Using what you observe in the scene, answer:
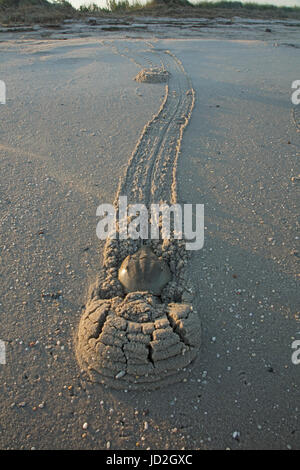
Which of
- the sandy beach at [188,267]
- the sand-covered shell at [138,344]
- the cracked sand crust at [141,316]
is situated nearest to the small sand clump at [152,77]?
the sandy beach at [188,267]

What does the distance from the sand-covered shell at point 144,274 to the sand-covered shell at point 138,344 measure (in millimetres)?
198

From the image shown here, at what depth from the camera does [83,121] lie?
4.97m

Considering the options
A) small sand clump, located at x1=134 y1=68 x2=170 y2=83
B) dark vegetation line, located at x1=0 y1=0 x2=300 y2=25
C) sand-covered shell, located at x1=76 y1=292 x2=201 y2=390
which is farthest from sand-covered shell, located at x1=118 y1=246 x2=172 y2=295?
dark vegetation line, located at x1=0 y1=0 x2=300 y2=25

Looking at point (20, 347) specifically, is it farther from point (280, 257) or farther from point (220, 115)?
point (220, 115)

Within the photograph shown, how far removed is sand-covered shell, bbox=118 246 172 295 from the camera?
8.22 feet

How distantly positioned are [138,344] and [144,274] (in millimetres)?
615

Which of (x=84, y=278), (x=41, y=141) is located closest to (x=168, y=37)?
(x=41, y=141)

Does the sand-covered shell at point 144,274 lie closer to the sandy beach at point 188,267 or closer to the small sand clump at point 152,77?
the sandy beach at point 188,267

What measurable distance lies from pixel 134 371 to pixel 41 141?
12.1 ft

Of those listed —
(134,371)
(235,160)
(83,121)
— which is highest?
(83,121)

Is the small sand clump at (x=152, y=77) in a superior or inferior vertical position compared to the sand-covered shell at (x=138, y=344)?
superior

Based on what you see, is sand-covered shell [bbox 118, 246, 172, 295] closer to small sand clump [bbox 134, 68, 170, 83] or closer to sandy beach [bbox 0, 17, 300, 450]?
sandy beach [bbox 0, 17, 300, 450]

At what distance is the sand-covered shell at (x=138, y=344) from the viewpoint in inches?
80.5
